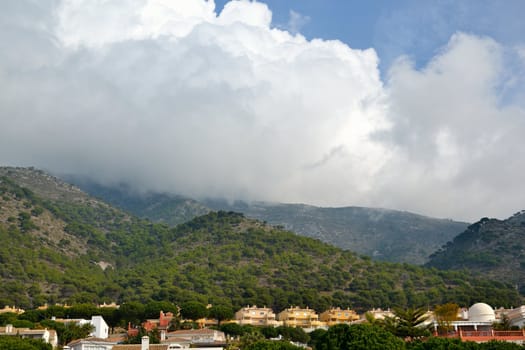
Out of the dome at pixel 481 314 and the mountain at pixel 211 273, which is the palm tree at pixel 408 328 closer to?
the dome at pixel 481 314

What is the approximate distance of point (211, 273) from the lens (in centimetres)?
16062

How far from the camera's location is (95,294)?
466ft

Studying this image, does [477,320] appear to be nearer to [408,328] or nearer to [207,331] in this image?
[408,328]

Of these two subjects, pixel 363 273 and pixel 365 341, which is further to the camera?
pixel 363 273

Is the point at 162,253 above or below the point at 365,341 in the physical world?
above

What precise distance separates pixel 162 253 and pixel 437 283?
78.6 meters

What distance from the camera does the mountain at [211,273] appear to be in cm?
13938

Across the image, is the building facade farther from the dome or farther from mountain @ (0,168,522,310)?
the dome

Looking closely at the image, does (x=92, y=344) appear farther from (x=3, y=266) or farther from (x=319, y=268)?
(x=319, y=268)

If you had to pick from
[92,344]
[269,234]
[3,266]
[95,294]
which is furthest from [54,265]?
[92,344]

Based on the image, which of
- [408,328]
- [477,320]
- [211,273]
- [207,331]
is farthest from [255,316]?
[408,328]

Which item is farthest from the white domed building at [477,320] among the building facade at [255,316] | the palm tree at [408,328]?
the building facade at [255,316]

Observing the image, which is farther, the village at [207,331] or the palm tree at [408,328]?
the palm tree at [408,328]

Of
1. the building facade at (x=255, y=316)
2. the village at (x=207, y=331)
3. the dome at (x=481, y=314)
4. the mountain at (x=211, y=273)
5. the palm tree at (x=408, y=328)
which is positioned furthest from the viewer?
the mountain at (x=211, y=273)
